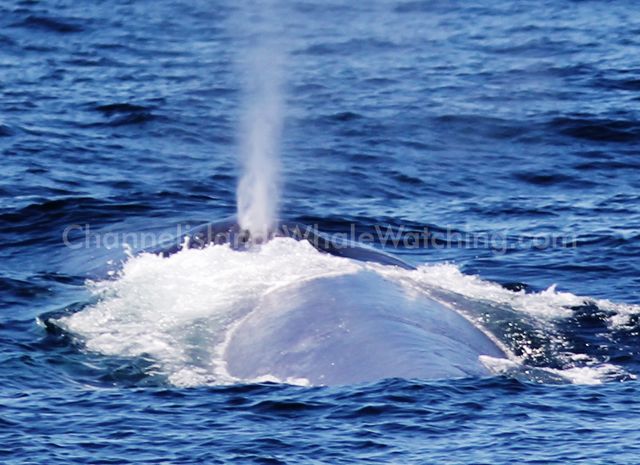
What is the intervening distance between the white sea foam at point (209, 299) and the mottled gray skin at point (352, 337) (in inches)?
20.6

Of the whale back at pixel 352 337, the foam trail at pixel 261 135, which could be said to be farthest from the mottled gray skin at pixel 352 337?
the foam trail at pixel 261 135

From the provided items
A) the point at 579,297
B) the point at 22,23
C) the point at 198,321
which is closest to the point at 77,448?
the point at 198,321

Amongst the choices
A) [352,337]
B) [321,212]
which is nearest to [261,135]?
[321,212]

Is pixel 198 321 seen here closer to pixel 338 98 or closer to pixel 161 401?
pixel 161 401

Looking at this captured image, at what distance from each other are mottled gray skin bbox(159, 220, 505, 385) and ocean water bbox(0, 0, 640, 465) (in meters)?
0.54

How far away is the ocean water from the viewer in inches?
763

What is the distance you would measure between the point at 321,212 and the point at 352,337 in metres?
12.7

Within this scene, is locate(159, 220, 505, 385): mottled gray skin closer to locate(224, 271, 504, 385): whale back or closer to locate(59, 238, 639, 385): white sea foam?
locate(224, 271, 504, 385): whale back

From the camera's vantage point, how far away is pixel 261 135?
1686 inches

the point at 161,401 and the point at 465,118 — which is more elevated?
the point at 465,118

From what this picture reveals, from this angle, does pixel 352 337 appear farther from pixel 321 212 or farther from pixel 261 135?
pixel 261 135

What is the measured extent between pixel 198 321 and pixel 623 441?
384 inches

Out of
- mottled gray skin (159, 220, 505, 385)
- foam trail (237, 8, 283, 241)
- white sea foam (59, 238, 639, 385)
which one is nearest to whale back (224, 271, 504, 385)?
mottled gray skin (159, 220, 505, 385)

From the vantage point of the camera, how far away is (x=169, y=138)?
41.8 meters
